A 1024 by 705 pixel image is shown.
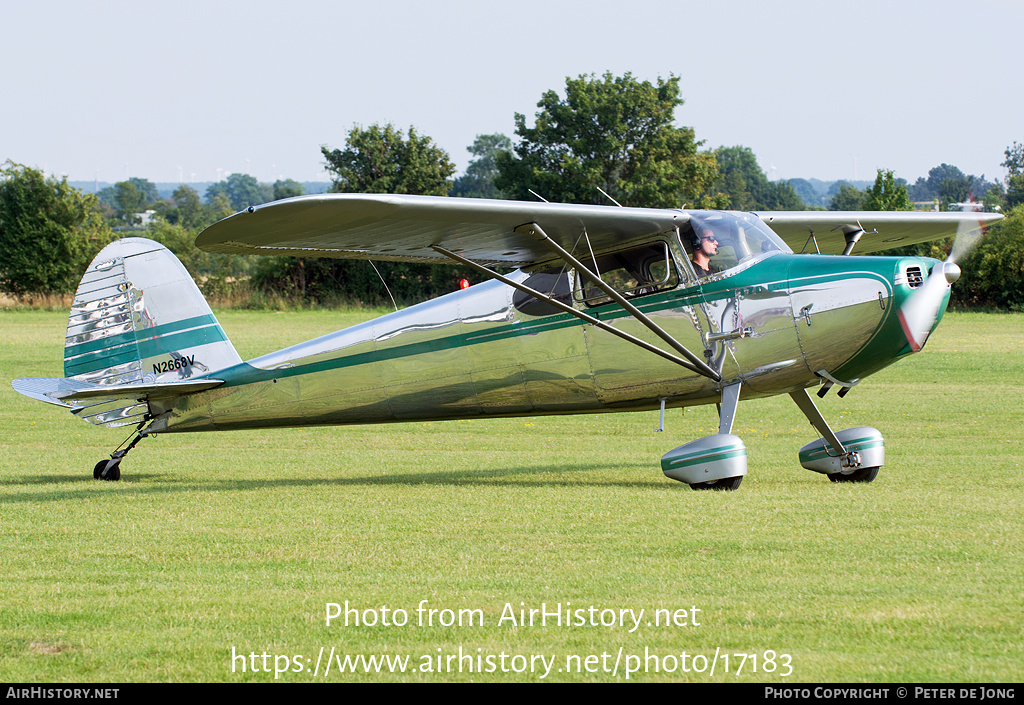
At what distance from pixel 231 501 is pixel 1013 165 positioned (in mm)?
180563

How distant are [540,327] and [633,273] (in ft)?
3.33

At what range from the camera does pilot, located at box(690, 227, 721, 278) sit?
8.93 metres

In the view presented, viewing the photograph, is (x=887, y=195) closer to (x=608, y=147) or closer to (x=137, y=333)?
(x=608, y=147)

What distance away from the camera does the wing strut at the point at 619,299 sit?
8.68 meters

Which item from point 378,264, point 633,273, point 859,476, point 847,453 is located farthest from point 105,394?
point 378,264

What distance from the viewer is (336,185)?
54156 mm

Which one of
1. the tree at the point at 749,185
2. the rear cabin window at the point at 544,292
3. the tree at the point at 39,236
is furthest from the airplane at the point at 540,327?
the tree at the point at 749,185

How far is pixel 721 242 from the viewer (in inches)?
352

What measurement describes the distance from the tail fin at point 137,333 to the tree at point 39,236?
146ft

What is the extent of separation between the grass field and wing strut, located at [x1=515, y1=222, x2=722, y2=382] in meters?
1.10

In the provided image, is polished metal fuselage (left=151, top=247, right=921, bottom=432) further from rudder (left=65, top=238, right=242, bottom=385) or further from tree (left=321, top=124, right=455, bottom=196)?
tree (left=321, top=124, right=455, bottom=196)

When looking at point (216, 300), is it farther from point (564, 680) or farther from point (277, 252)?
point (564, 680)

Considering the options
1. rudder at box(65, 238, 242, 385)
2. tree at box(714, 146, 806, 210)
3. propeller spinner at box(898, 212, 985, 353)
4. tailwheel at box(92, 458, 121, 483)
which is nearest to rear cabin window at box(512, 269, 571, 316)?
propeller spinner at box(898, 212, 985, 353)
